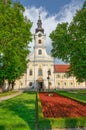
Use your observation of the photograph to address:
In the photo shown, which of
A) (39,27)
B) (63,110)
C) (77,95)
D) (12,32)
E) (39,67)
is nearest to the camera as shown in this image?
(63,110)

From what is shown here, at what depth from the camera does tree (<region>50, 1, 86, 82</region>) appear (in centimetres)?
3662

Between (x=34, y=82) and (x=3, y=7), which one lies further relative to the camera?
(x=34, y=82)

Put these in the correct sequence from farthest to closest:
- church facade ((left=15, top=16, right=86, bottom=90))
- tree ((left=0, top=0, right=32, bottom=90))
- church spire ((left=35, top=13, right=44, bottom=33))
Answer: church spire ((left=35, top=13, right=44, bottom=33))
church facade ((left=15, top=16, right=86, bottom=90))
tree ((left=0, top=0, right=32, bottom=90))

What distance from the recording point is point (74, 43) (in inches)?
1478

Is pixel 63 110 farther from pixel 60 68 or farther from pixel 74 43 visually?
pixel 60 68

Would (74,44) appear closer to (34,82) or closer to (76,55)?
(76,55)

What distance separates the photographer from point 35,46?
300 feet

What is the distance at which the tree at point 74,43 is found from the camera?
36.6 meters

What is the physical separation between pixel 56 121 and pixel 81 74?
28.5m

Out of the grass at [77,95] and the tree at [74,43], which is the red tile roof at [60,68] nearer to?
the grass at [77,95]

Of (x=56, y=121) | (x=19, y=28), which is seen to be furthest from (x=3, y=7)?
(x=56, y=121)

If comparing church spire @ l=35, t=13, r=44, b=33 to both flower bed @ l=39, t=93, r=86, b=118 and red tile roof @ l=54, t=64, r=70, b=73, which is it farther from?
flower bed @ l=39, t=93, r=86, b=118

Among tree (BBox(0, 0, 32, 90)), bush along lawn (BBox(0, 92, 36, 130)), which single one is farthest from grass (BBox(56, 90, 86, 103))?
tree (BBox(0, 0, 32, 90))

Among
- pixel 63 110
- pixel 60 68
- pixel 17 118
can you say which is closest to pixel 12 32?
pixel 63 110
